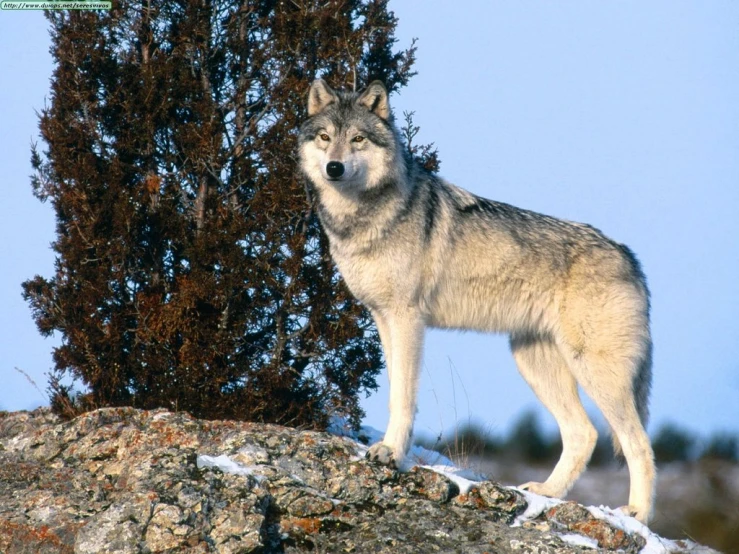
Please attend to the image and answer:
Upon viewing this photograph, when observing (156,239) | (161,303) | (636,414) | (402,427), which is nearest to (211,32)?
(156,239)

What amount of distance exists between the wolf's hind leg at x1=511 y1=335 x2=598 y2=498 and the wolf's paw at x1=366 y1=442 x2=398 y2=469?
4.84 feet

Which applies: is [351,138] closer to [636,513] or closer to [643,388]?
[643,388]

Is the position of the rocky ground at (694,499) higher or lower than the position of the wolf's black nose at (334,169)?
lower

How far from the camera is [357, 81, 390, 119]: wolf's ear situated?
6.12 metres

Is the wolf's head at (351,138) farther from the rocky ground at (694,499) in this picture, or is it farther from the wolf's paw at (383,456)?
the rocky ground at (694,499)

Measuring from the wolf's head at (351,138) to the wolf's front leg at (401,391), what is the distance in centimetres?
106

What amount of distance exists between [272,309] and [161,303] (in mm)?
997

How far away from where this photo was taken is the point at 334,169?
5648 mm

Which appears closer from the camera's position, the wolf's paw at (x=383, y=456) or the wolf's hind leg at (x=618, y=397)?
the wolf's paw at (x=383, y=456)

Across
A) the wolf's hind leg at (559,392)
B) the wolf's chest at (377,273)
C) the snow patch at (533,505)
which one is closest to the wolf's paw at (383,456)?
the snow patch at (533,505)

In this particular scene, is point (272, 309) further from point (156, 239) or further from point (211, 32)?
point (211, 32)

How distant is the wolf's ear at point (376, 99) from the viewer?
612 centimetres

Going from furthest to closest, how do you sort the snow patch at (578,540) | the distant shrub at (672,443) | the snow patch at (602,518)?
the distant shrub at (672,443) → the snow patch at (602,518) → the snow patch at (578,540)

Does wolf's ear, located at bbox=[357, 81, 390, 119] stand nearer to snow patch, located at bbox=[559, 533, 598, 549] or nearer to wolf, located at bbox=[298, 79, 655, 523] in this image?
wolf, located at bbox=[298, 79, 655, 523]
